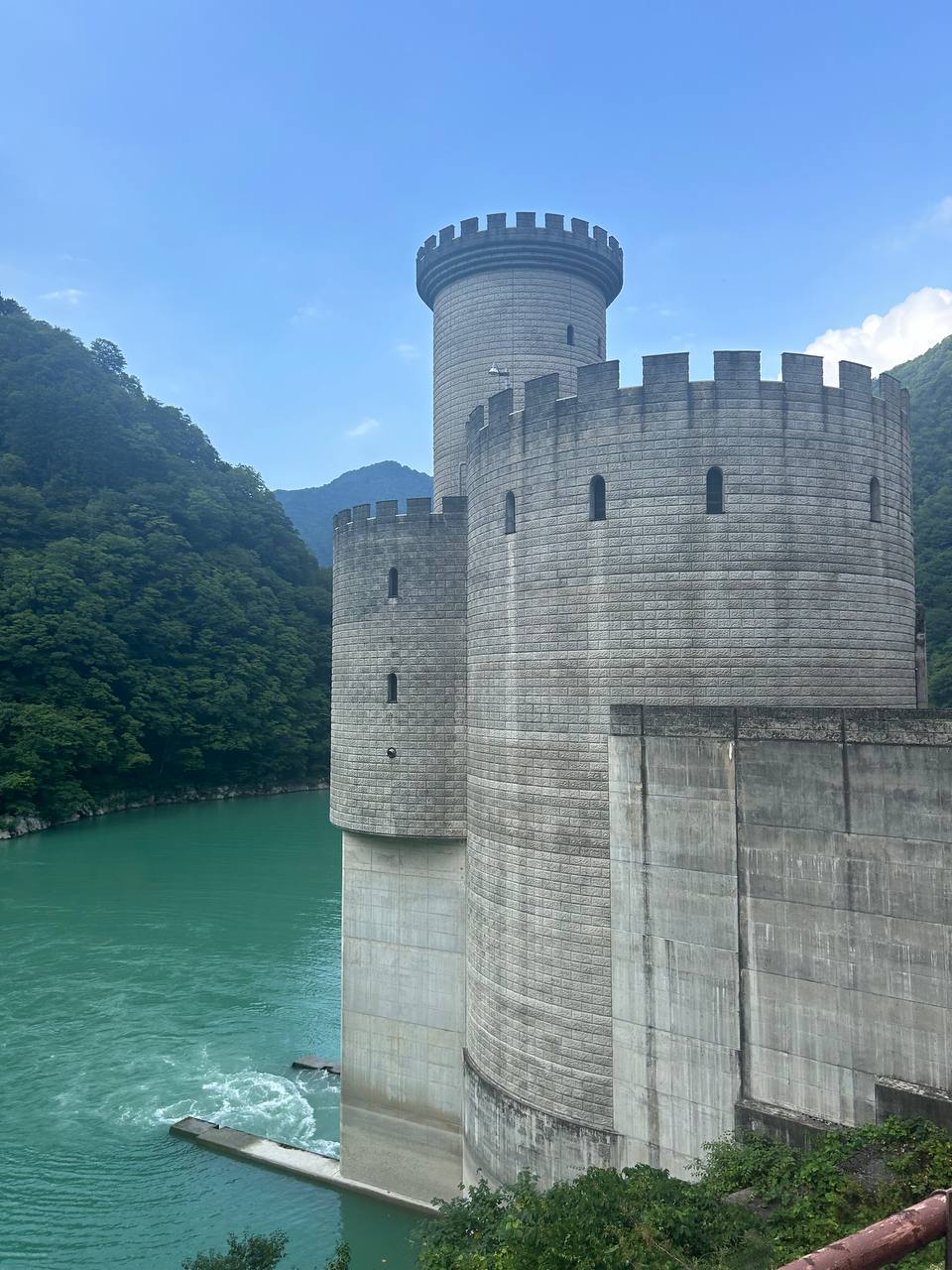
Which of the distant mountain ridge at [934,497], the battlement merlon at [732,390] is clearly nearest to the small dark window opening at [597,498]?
the battlement merlon at [732,390]

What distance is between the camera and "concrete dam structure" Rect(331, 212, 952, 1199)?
8.68 metres

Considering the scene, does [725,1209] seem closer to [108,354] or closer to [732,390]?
[732,390]

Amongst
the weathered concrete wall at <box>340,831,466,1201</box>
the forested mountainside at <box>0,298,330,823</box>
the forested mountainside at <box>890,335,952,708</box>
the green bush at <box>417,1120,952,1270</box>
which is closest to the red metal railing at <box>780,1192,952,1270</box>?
the green bush at <box>417,1120,952,1270</box>

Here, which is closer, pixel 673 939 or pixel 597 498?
pixel 673 939

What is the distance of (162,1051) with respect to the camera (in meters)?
20.2

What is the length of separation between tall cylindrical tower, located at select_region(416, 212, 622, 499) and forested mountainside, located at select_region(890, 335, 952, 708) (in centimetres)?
2491

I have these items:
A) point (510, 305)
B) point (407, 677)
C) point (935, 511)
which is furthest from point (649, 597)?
point (935, 511)

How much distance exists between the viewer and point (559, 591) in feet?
36.9

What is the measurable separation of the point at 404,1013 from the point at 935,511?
4100 cm

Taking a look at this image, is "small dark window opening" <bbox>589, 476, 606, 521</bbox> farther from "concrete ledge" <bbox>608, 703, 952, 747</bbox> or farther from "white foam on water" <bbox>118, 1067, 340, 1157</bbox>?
"white foam on water" <bbox>118, 1067, 340, 1157</bbox>

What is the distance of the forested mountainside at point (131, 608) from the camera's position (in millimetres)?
49031

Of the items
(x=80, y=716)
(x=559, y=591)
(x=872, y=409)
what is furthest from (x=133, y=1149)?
(x=80, y=716)

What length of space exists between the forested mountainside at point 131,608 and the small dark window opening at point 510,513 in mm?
39620

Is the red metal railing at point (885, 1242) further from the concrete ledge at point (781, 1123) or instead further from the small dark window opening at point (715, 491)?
the small dark window opening at point (715, 491)
